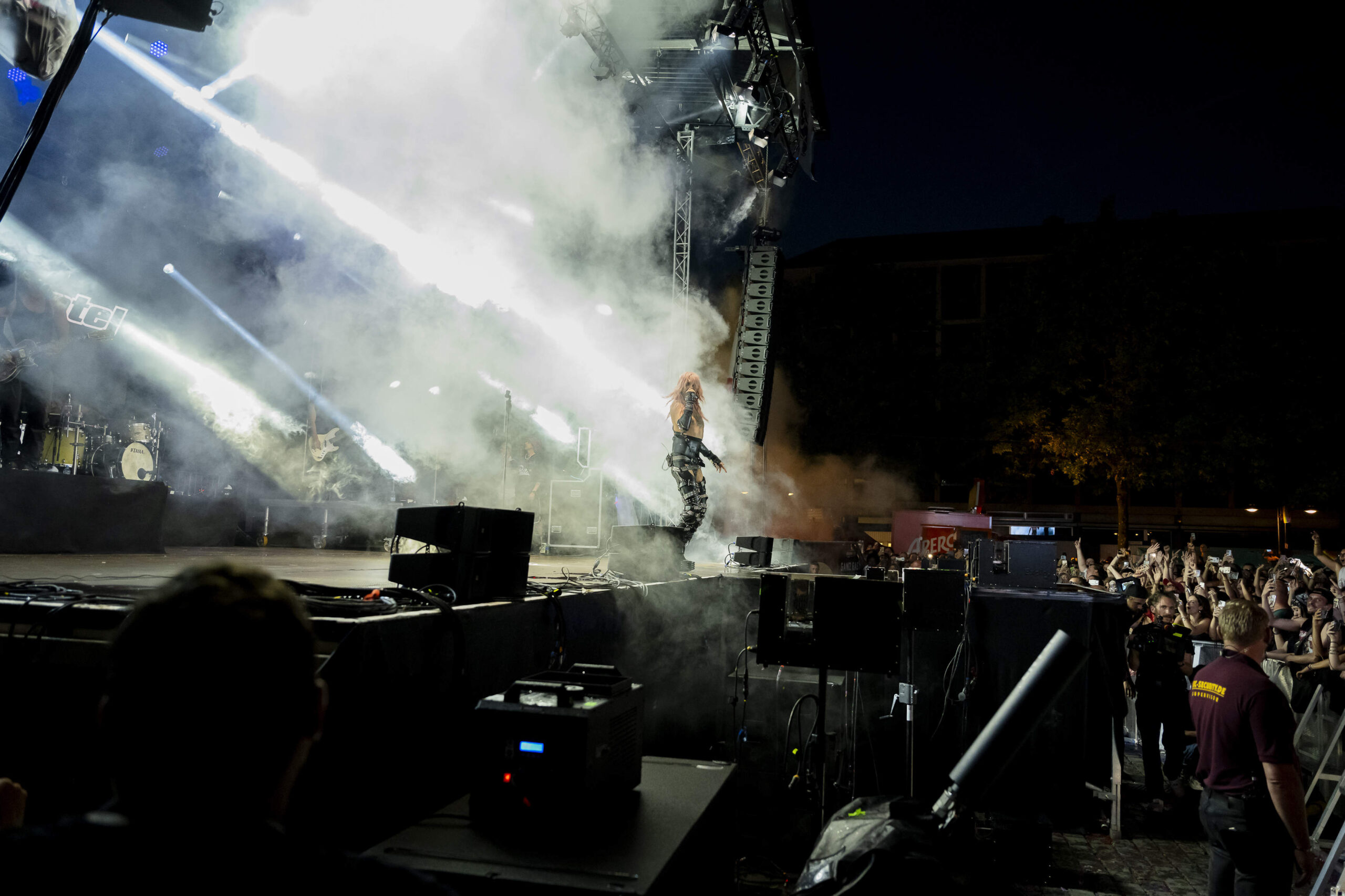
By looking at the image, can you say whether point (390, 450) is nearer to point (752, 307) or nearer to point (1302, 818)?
point (752, 307)

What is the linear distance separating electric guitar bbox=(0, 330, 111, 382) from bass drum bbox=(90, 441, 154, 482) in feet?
4.94

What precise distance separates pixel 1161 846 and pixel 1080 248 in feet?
61.2

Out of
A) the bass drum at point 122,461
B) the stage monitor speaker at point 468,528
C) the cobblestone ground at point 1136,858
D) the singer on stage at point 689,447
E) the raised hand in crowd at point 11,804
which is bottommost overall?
the cobblestone ground at point 1136,858

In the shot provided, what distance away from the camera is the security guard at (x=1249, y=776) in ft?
11.0

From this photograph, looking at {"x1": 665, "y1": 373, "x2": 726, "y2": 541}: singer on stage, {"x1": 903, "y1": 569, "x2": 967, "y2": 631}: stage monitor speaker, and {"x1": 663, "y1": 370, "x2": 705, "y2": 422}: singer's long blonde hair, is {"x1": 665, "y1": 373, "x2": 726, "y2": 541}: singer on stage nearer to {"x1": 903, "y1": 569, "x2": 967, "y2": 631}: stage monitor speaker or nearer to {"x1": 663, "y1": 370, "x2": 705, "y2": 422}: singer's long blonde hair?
{"x1": 663, "y1": 370, "x2": 705, "y2": 422}: singer's long blonde hair

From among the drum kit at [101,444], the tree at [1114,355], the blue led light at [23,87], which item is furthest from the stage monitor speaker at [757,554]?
the tree at [1114,355]

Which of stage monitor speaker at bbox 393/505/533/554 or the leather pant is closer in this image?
stage monitor speaker at bbox 393/505/533/554

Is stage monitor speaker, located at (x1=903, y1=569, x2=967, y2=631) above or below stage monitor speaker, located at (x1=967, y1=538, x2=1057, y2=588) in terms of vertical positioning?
below

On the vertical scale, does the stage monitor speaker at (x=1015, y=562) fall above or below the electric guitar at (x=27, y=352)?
below

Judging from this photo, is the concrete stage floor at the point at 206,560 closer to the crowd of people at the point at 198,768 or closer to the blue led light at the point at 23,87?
the crowd of people at the point at 198,768

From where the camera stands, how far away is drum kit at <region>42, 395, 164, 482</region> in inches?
436

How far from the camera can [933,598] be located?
6238 millimetres

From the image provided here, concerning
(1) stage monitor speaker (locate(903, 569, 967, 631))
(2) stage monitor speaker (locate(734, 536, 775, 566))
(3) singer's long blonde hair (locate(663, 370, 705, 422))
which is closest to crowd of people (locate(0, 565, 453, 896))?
(1) stage monitor speaker (locate(903, 569, 967, 631))

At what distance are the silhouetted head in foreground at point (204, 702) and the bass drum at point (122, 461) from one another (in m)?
12.6
